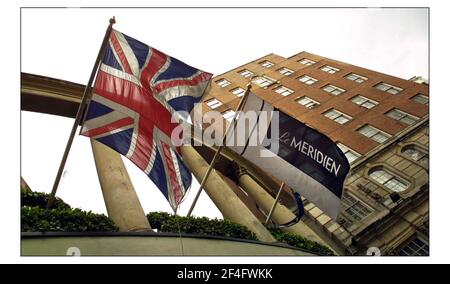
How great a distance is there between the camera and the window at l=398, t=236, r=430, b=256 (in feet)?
57.6

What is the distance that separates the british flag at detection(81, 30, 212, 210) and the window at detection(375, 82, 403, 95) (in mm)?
25913

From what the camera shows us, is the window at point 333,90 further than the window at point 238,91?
No

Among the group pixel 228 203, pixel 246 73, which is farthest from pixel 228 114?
pixel 228 203

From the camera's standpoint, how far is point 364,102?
30984 mm

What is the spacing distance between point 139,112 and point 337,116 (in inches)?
906

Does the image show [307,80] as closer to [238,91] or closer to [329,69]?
[329,69]

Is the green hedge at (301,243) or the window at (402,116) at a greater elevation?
the window at (402,116)

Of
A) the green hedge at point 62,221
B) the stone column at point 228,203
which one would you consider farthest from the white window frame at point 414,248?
the green hedge at point 62,221

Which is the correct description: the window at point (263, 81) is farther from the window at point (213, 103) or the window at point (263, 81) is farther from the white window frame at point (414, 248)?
the white window frame at point (414, 248)

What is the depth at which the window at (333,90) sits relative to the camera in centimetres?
3354

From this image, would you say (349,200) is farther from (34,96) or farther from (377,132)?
(34,96)

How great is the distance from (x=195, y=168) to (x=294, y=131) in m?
8.08

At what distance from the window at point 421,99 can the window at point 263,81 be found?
1388 cm

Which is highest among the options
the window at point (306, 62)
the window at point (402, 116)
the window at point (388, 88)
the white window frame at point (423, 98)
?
the window at point (306, 62)
